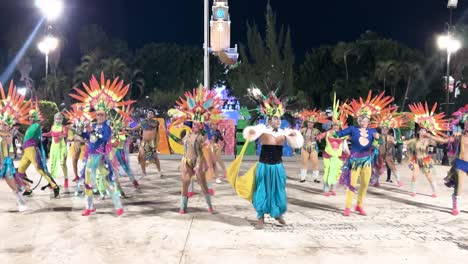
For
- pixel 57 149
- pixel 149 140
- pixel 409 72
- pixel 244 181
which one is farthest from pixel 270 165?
pixel 409 72

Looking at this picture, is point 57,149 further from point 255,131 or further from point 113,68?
point 113,68

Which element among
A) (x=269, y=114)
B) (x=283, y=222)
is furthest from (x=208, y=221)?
(x=269, y=114)

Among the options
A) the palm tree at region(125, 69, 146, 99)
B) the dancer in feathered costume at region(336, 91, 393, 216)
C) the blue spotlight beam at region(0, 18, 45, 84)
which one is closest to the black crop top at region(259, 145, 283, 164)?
the dancer in feathered costume at region(336, 91, 393, 216)

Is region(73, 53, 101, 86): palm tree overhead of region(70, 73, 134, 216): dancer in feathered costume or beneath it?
overhead

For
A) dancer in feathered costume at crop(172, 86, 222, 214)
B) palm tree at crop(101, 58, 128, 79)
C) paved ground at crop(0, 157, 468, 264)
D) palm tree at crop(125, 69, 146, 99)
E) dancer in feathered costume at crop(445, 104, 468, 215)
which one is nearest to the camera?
paved ground at crop(0, 157, 468, 264)

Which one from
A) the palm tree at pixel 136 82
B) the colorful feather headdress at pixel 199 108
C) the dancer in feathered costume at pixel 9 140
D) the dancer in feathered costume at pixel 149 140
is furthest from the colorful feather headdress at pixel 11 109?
the palm tree at pixel 136 82

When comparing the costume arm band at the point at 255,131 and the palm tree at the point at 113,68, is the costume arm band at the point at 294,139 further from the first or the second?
the palm tree at the point at 113,68

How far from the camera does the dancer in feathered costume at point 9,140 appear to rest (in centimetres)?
815

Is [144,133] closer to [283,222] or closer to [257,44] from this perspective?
[283,222]

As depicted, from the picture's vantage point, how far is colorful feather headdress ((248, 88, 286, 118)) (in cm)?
732

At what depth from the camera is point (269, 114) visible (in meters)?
7.34

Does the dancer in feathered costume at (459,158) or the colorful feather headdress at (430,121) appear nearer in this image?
the dancer in feathered costume at (459,158)

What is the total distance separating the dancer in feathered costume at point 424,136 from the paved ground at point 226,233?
0.95 meters

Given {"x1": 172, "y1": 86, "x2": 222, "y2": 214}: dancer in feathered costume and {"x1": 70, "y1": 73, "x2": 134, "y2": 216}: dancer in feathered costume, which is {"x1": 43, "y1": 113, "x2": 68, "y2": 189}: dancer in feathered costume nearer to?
{"x1": 70, "y1": 73, "x2": 134, "y2": 216}: dancer in feathered costume
